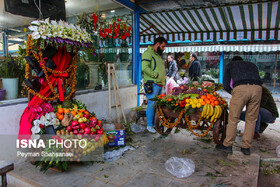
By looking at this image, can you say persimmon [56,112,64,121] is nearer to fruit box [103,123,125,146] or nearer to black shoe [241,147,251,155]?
fruit box [103,123,125,146]

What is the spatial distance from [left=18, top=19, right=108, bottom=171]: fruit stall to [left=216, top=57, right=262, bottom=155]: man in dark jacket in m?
2.26

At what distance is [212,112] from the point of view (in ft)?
11.6

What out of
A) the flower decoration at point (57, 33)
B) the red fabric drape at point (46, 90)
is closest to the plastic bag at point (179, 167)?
the red fabric drape at point (46, 90)

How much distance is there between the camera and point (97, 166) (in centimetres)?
335

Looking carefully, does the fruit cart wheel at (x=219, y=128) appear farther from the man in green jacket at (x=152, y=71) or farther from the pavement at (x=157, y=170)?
the man in green jacket at (x=152, y=71)

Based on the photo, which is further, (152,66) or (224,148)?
(152,66)

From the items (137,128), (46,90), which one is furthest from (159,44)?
(46,90)

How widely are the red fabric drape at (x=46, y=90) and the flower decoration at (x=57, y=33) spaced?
0.84 ft

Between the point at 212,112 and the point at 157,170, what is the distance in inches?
51.4

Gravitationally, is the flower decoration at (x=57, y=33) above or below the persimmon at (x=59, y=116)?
above

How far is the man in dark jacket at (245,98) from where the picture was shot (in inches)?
142

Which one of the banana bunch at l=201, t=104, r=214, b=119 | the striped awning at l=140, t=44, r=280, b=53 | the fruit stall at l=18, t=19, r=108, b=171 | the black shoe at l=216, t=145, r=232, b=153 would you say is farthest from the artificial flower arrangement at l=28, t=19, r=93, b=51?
the striped awning at l=140, t=44, r=280, b=53

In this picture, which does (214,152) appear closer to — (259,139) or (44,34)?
(259,139)

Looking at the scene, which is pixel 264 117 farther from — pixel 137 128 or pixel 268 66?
pixel 268 66
